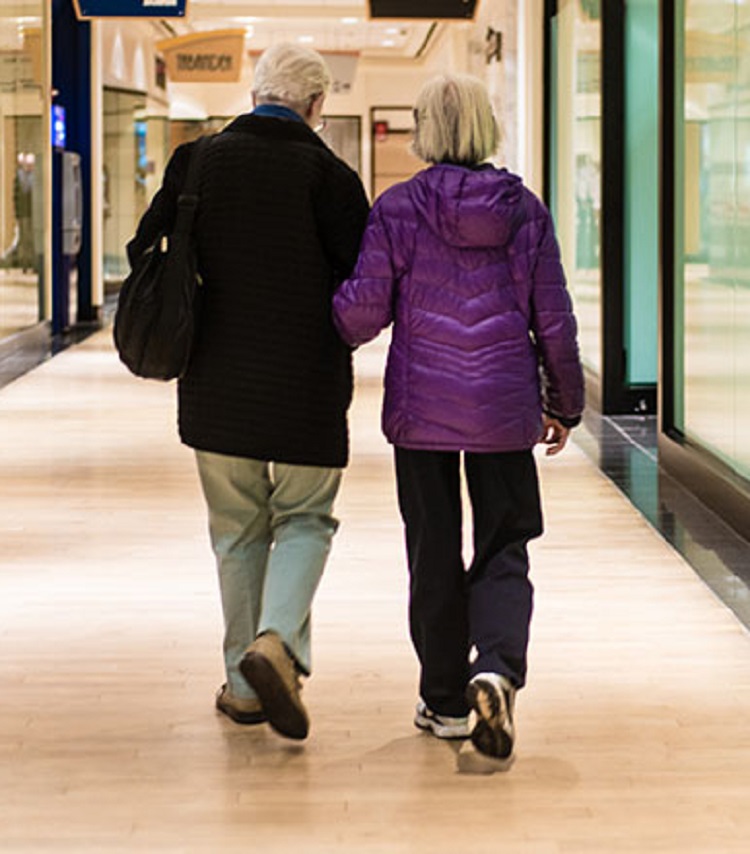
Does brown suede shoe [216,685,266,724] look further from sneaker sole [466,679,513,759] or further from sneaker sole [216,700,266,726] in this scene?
sneaker sole [466,679,513,759]

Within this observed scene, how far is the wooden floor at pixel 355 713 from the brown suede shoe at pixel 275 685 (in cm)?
9

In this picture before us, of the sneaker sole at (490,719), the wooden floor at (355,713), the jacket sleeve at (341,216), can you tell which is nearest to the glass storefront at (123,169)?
the wooden floor at (355,713)

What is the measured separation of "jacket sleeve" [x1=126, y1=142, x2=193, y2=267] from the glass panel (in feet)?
24.7

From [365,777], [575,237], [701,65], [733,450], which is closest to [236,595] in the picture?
[365,777]

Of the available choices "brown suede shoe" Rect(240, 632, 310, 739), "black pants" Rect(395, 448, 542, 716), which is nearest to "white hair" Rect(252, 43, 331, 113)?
"black pants" Rect(395, 448, 542, 716)

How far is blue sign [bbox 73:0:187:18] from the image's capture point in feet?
50.5

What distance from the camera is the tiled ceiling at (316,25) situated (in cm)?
2544

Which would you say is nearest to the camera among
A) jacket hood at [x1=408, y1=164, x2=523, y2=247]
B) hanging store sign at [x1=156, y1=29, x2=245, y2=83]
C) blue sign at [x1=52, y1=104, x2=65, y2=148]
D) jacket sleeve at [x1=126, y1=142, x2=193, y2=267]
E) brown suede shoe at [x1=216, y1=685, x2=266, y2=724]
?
jacket hood at [x1=408, y1=164, x2=523, y2=247]

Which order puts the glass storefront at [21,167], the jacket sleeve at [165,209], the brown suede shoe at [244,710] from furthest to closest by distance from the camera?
the glass storefront at [21,167] < the brown suede shoe at [244,710] < the jacket sleeve at [165,209]

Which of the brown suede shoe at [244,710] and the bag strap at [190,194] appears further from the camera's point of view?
the brown suede shoe at [244,710]

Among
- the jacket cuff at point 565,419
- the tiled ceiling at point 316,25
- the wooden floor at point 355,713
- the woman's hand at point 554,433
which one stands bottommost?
the wooden floor at point 355,713

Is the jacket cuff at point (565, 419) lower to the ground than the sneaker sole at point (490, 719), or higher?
higher

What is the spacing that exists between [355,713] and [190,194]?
1.26m

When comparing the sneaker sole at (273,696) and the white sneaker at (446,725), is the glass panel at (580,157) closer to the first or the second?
the white sneaker at (446,725)
